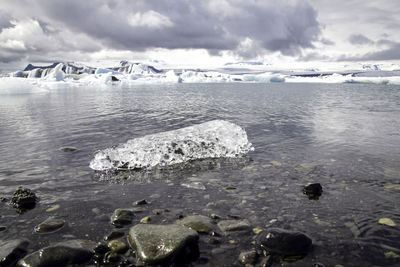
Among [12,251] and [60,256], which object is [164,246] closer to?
[60,256]

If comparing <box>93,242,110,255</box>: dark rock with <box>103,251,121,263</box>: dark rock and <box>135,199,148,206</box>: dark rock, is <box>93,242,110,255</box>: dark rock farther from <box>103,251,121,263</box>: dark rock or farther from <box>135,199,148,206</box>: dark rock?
<box>135,199,148,206</box>: dark rock

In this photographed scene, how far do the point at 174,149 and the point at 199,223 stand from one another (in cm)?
399

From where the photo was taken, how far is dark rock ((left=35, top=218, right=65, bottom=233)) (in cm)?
399

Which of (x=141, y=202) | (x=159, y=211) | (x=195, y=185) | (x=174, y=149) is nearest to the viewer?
(x=159, y=211)

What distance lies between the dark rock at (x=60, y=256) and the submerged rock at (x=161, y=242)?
1.96ft

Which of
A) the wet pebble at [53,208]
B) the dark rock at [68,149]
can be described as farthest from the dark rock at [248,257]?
the dark rock at [68,149]

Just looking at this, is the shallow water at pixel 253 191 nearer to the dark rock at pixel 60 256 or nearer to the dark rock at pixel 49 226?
the dark rock at pixel 49 226

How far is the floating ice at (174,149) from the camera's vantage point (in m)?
7.26

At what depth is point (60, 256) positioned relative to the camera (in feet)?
10.6

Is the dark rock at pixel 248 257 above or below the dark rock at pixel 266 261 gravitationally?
above

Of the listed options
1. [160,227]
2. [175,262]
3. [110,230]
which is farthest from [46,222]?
[175,262]

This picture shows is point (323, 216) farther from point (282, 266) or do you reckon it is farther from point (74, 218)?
point (74, 218)

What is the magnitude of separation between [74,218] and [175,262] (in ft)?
7.02

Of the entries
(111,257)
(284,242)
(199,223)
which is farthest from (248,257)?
(111,257)
